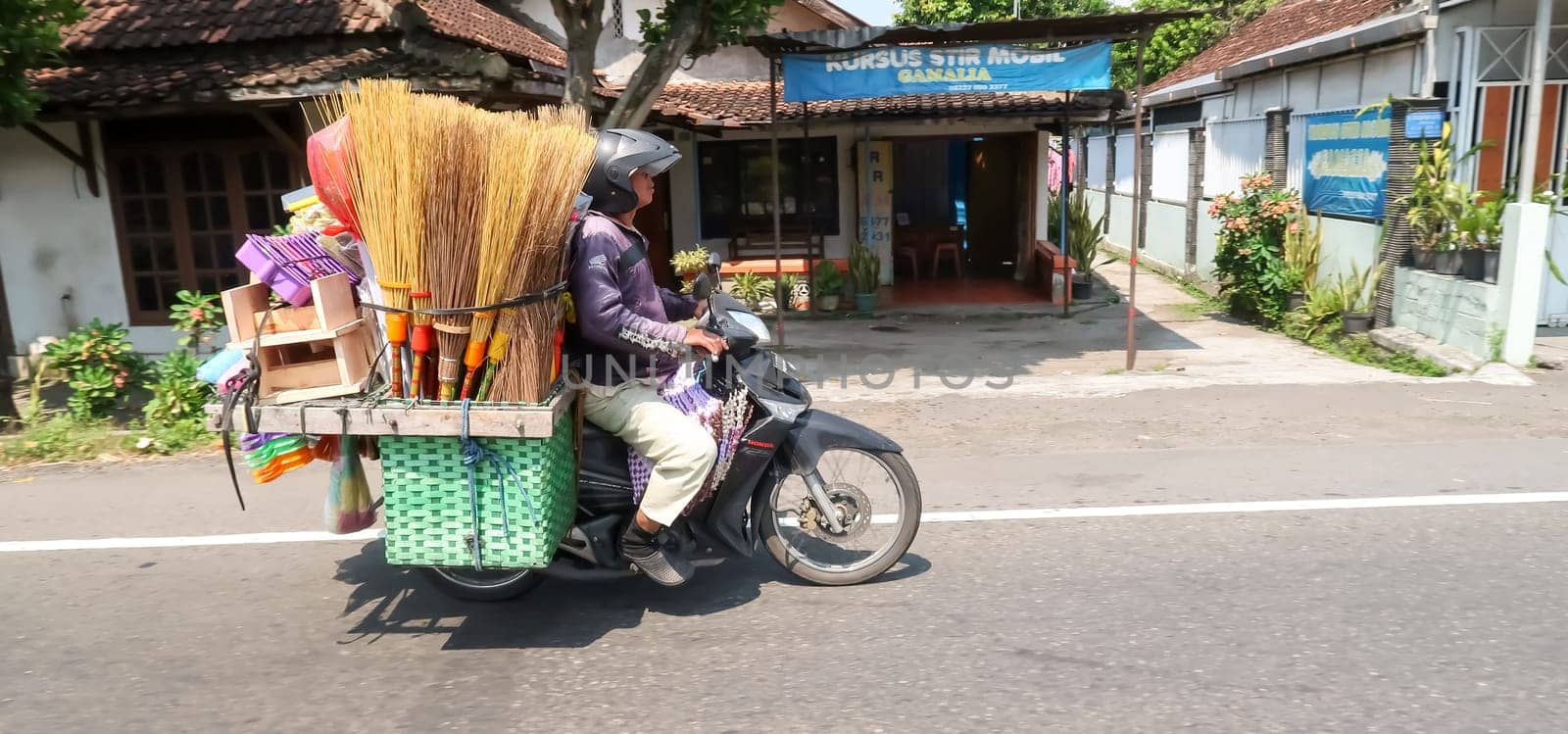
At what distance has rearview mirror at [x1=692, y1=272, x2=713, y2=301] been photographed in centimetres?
373

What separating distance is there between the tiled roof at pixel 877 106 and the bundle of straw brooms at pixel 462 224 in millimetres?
8487

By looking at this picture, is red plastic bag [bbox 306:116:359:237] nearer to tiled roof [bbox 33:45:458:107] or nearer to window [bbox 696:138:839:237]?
tiled roof [bbox 33:45:458:107]

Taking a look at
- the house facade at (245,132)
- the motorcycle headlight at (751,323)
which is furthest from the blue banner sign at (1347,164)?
the motorcycle headlight at (751,323)

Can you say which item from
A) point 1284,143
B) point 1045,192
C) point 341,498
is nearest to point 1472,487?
point 341,498

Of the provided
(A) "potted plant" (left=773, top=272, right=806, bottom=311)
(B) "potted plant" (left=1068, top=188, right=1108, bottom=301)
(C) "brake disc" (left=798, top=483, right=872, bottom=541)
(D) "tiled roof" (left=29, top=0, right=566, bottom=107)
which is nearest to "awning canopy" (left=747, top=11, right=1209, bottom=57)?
(D) "tiled roof" (left=29, top=0, right=566, bottom=107)

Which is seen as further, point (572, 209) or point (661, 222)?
point (661, 222)

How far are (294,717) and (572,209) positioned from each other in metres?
1.74

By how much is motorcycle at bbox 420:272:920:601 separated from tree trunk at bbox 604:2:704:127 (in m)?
4.47

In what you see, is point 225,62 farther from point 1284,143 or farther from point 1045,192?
point 1284,143

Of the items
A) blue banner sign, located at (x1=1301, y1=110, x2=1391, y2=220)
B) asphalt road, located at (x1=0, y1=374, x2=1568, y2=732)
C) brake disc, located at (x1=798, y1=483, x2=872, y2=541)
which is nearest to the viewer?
asphalt road, located at (x1=0, y1=374, x2=1568, y2=732)

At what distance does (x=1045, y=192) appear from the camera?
46.3 feet

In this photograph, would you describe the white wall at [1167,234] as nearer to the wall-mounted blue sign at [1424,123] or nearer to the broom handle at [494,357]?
the wall-mounted blue sign at [1424,123]

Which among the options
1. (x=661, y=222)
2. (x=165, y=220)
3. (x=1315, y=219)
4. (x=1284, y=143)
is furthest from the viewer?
(x=661, y=222)

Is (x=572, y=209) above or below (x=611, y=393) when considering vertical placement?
above
